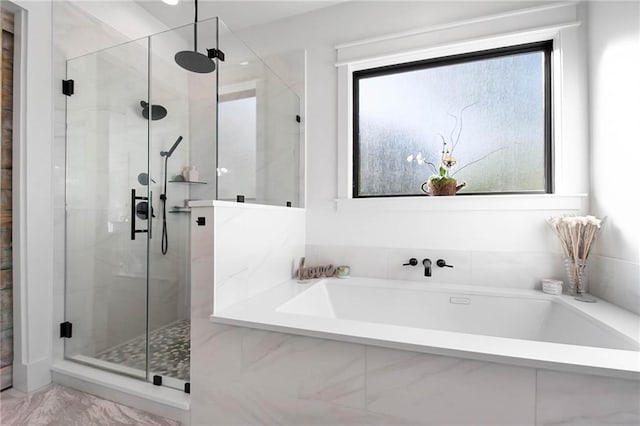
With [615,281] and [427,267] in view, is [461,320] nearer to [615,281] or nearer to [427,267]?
[427,267]

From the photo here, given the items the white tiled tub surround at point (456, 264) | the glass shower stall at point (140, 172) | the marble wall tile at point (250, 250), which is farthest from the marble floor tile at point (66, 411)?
the white tiled tub surround at point (456, 264)

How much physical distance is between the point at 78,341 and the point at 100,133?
4.58ft

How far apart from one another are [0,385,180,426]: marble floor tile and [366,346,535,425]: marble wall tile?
1.08 m

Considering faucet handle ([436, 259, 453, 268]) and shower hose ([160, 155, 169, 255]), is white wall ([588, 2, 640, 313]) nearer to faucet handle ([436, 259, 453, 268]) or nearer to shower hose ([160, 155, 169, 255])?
faucet handle ([436, 259, 453, 268])

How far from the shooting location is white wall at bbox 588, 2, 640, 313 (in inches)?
55.9

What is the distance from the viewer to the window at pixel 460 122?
1.96 metres

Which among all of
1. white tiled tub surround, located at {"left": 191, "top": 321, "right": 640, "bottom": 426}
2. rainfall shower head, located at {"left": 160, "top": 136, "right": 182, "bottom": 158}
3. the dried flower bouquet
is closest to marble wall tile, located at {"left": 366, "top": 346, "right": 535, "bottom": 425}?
white tiled tub surround, located at {"left": 191, "top": 321, "right": 640, "bottom": 426}

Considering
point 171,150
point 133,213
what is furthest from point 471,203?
point 133,213

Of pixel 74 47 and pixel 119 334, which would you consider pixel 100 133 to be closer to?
pixel 74 47

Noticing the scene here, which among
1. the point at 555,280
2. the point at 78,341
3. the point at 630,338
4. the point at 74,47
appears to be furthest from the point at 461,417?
the point at 74,47

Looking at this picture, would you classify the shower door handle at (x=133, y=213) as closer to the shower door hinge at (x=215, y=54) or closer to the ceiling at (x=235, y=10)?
the shower door hinge at (x=215, y=54)

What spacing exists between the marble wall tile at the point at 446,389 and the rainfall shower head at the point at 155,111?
6.74ft

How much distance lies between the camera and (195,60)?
1846 millimetres

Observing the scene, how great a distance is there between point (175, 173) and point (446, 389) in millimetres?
2042
